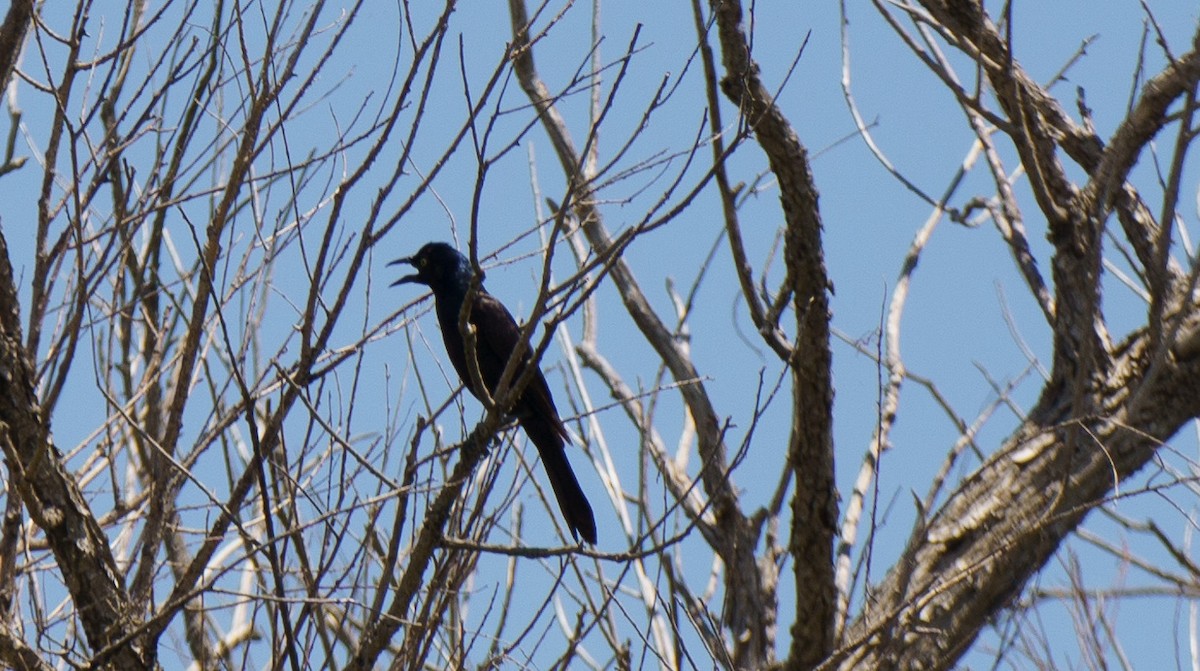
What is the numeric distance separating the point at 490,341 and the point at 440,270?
42 centimetres

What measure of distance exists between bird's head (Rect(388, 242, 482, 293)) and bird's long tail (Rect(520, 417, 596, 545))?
0.95 meters

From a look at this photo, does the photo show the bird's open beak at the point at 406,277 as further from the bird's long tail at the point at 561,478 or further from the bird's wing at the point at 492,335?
the bird's long tail at the point at 561,478

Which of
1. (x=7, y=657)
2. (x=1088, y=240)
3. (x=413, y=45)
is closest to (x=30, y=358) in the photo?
(x=7, y=657)

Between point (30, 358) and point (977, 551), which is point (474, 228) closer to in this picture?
point (30, 358)

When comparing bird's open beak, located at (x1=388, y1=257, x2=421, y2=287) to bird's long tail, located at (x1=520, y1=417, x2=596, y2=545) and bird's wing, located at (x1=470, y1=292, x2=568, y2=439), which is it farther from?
bird's long tail, located at (x1=520, y1=417, x2=596, y2=545)

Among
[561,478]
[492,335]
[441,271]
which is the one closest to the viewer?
[561,478]

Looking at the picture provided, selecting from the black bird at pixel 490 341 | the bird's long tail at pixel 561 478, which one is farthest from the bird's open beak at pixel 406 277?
the bird's long tail at pixel 561 478

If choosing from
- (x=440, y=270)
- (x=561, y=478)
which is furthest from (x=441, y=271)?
(x=561, y=478)

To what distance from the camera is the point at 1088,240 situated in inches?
160

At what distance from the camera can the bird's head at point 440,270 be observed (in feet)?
19.1

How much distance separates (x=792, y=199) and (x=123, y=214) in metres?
1.70

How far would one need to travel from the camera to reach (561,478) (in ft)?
15.9

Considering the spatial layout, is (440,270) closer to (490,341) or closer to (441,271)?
(441,271)

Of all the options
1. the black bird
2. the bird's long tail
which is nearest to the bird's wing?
the black bird
